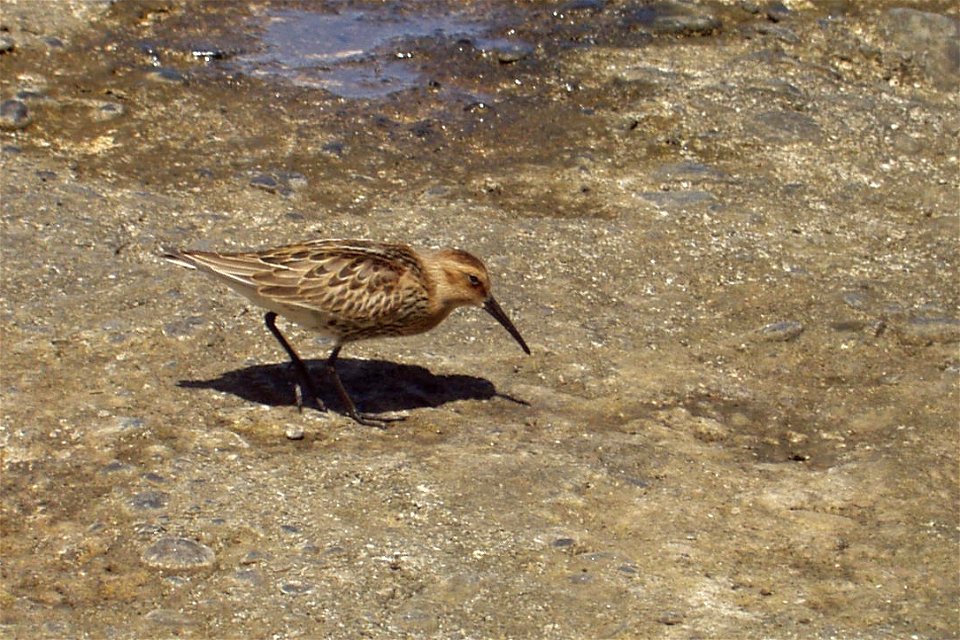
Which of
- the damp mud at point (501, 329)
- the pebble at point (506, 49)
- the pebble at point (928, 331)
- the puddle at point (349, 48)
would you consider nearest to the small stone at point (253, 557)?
the damp mud at point (501, 329)

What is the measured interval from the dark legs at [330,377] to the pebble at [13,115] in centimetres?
309

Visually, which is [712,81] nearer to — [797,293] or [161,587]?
[797,293]

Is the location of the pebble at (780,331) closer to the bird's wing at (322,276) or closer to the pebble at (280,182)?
the bird's wing at (322,276)

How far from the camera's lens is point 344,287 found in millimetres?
6754

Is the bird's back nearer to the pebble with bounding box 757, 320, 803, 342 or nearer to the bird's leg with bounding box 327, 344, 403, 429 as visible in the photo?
the bird's leg with bounding box 327, 344, 403, 429

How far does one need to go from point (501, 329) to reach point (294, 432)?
1.50 metres

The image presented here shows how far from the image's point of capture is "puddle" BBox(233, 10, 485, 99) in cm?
1027

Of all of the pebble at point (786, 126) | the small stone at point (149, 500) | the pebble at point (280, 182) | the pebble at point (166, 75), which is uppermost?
the pebble at point (166, 75)

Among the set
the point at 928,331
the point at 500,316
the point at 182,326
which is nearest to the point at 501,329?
the point at 500,316

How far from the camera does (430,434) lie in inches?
262

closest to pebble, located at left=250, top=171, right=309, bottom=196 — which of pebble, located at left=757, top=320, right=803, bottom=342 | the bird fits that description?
the bird

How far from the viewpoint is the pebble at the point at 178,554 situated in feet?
18.0

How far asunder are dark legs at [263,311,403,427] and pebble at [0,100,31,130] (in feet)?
10.1

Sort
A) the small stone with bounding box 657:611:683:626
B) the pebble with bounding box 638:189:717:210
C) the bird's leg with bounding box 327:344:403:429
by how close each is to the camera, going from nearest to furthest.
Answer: the small stone with bounding box 657:611:683:626
the bird's leg with bounding box 327:344:403:429
the pebble with bounding box 638:189:717:210
